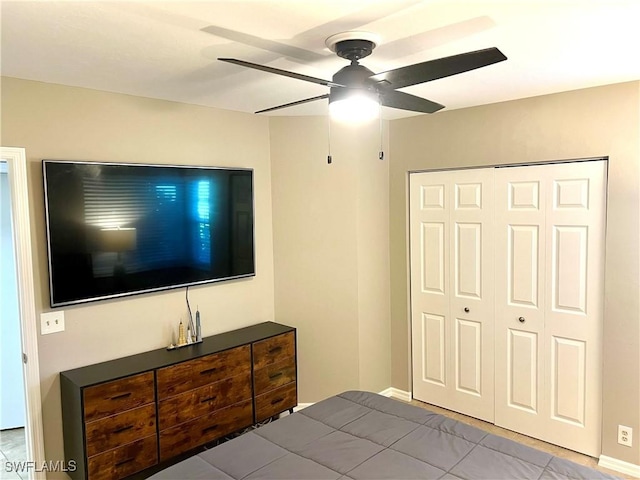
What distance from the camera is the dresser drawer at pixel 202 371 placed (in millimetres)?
2932

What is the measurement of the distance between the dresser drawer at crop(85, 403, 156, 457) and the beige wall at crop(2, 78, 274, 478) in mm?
Result: 385

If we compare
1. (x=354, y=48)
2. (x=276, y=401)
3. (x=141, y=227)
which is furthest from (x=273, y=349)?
(x=354, y=48)

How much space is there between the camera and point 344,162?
12.5ft

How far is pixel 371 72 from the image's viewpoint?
1.97 meters

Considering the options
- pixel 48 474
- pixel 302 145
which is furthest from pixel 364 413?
pixel 302 145

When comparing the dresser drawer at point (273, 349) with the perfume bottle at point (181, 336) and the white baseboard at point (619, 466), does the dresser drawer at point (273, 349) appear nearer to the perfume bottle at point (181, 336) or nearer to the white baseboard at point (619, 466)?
the perfume bottle at point (181, 336)

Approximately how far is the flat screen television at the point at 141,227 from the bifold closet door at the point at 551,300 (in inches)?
79.9

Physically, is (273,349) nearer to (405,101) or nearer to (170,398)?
(170,398)

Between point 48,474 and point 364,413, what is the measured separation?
1958 mm

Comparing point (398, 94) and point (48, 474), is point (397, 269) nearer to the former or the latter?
point (398, 94)

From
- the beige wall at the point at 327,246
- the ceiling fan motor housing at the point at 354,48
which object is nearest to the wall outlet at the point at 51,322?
the beige wall at the point at 327,246

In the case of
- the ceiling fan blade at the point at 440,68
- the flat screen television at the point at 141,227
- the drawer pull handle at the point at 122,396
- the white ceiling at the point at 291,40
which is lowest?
the drawer pull handle at the point at 122,396

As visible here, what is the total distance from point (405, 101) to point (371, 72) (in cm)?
30

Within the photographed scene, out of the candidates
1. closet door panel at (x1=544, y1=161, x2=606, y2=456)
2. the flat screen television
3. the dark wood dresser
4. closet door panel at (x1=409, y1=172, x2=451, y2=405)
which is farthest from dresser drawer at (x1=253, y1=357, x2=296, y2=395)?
closet door panel at (x1=544, y1=161, x2=606, y2=456)
